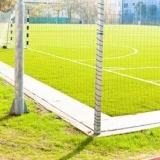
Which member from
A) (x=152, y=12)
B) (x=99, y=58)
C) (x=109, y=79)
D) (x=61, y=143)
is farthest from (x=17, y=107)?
(x=152, y=12)

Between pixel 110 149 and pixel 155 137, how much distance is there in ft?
2.66

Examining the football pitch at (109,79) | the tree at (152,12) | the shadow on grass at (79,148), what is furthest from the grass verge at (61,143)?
the tree at (152,12)

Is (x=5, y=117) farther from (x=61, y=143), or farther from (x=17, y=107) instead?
Answer: (x=61, y=143)

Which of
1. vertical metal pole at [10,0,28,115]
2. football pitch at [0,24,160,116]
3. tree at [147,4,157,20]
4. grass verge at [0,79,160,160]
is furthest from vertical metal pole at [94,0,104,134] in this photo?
tree at [147,4,157,20]

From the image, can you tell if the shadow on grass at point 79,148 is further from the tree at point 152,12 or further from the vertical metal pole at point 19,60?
→ the tree at point 152,12

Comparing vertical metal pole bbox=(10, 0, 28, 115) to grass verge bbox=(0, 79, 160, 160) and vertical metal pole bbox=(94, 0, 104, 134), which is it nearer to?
grass verge bbox=(0, 79, 160, 160)

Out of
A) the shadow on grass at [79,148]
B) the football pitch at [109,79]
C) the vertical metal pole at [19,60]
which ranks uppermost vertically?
the vertical metal pole at [19,60]

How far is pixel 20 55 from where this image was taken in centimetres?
694

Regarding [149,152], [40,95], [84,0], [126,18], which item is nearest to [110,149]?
[149,152]

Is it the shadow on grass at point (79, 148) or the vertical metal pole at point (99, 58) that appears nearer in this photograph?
the shadow on grass at point (79, 148)

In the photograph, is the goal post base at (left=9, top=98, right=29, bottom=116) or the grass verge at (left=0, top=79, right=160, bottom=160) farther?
the goal post base at (left=9, top=98, right=29, bottom=116)

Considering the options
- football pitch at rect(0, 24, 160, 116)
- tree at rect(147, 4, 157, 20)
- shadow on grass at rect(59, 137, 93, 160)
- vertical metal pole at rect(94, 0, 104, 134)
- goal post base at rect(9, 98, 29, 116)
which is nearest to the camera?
shadow on grass at rect(59, 137, 93, 160)

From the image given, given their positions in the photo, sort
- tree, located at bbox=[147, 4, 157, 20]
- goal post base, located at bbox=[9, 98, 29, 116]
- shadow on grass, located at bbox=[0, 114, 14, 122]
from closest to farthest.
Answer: shadow on grass, located at bbox=[0, 114, 14, 122], goal post base, located at bbox=[9, 98, 29, 116], tree, located at bbox=[147, 4, 157, 20]

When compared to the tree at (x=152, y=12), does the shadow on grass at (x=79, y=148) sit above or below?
below
